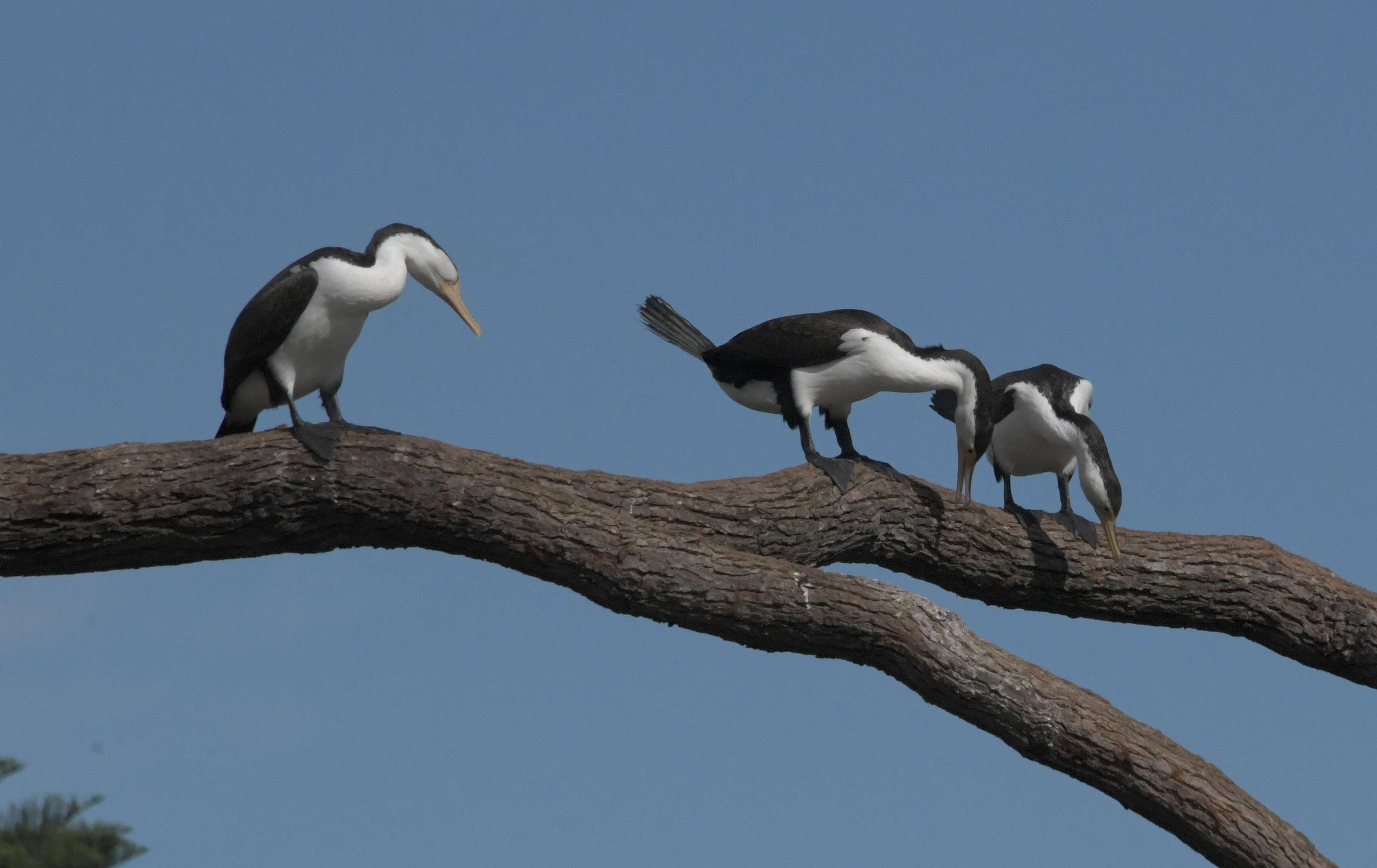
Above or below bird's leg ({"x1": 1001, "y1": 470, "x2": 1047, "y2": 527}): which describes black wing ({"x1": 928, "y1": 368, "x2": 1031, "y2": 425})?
above

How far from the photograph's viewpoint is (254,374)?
5848 mm

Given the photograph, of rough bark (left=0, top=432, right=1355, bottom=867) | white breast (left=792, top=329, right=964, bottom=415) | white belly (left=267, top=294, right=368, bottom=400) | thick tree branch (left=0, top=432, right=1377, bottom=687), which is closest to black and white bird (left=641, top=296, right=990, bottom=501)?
white breast (left=792, top=329, right=964, bottom=415)

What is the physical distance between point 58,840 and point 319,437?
2.90 meters

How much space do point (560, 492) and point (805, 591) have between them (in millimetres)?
933

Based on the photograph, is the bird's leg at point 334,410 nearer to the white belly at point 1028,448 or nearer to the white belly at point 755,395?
the white belly at point 755,395

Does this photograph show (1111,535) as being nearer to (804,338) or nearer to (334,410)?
(804,338)

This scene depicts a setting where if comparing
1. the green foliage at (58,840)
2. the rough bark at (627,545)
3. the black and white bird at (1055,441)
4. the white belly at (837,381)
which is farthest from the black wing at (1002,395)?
the green foliage at (58,840)

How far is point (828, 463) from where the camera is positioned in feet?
20.6

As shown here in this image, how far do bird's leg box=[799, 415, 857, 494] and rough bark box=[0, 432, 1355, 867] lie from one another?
14 centimetres

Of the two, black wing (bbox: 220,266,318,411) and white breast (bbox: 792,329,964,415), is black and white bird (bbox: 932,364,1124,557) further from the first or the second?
black wing (bbox: 220,266,318,411)

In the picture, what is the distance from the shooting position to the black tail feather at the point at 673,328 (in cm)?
714

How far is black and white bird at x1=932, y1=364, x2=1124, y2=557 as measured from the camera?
649 cm

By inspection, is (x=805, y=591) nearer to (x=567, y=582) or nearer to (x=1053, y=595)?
(x=567, y=582)

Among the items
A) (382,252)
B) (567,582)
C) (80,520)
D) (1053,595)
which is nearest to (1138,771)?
(1053,595)
